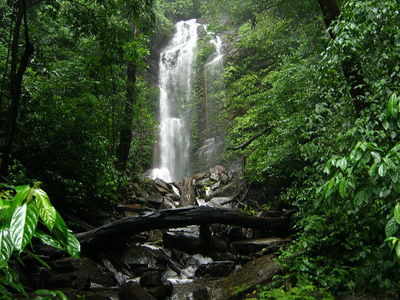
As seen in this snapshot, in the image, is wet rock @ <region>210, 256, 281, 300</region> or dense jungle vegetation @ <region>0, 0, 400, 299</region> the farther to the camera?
wet rock @ <region>210, 256, 281, 300</region>

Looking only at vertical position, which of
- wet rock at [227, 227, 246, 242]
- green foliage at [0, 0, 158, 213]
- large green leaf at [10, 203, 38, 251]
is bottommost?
wet rock at [227, 227, 246, 242]

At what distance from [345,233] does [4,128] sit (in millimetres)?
7906

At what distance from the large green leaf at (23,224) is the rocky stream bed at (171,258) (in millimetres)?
4952

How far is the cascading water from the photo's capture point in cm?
2436

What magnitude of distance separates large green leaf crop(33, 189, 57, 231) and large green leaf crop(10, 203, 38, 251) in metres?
0.03

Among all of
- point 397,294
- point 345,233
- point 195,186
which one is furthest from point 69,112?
point 195,186

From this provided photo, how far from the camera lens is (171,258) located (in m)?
9.05

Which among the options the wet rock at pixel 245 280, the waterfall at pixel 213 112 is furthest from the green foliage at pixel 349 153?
the waterfall at pixel 213 112

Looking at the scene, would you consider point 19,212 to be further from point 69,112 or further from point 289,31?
point 289,31

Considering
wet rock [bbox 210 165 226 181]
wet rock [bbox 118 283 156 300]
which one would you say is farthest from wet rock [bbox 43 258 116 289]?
wet rock [bbox 210 165 226 181]

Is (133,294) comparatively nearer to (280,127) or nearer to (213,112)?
(280,127)

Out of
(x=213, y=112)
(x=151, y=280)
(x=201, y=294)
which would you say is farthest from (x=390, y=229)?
(x=213, y=112)

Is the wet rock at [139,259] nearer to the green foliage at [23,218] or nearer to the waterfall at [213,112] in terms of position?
the green foliage at [23,218]

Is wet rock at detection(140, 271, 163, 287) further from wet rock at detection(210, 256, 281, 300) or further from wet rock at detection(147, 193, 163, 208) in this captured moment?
wet rock at detection(147, 193, 163, 208)
